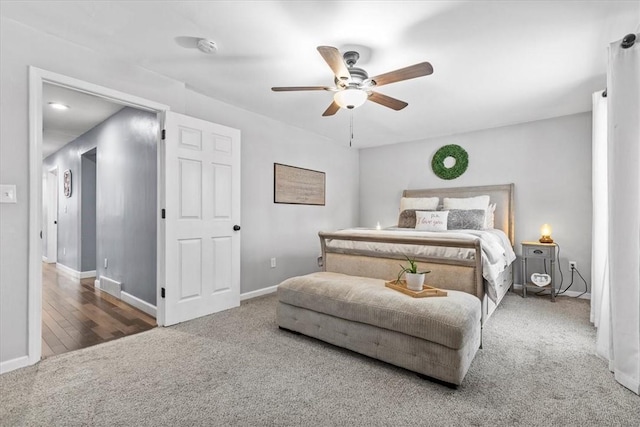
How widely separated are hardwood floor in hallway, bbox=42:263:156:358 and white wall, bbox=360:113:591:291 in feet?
14.8

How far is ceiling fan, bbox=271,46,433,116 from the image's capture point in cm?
205

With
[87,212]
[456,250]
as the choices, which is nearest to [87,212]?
[87,212]

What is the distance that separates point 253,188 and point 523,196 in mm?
3766

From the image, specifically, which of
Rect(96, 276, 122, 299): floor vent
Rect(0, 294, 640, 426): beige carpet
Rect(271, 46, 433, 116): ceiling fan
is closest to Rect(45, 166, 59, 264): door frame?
Rect(96, 276, 122, 299): floor vent

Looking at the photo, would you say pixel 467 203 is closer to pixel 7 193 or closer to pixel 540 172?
pixel 540 172

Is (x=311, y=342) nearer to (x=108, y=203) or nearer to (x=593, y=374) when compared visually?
(x=593, y=374)

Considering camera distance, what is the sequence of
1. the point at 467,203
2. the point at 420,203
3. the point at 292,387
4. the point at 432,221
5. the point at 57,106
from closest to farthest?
the point at 292,387
the point at 57,106
the point at 432,221
the point at 467,203
the point at 420,203

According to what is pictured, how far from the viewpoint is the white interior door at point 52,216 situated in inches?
249

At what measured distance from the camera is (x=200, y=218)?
123 inches

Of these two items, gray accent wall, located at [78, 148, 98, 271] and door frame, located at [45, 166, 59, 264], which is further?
door frame, located at [45, 166, 59, 264]

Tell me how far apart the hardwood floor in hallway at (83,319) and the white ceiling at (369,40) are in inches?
95.4

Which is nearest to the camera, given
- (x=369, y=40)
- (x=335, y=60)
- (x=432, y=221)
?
(x=335, y=60)

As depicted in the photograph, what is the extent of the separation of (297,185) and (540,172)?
11.2ft

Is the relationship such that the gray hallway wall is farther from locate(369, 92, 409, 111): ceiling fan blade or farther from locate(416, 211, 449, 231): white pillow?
locate(416, 211, 449, 231): white pillow
